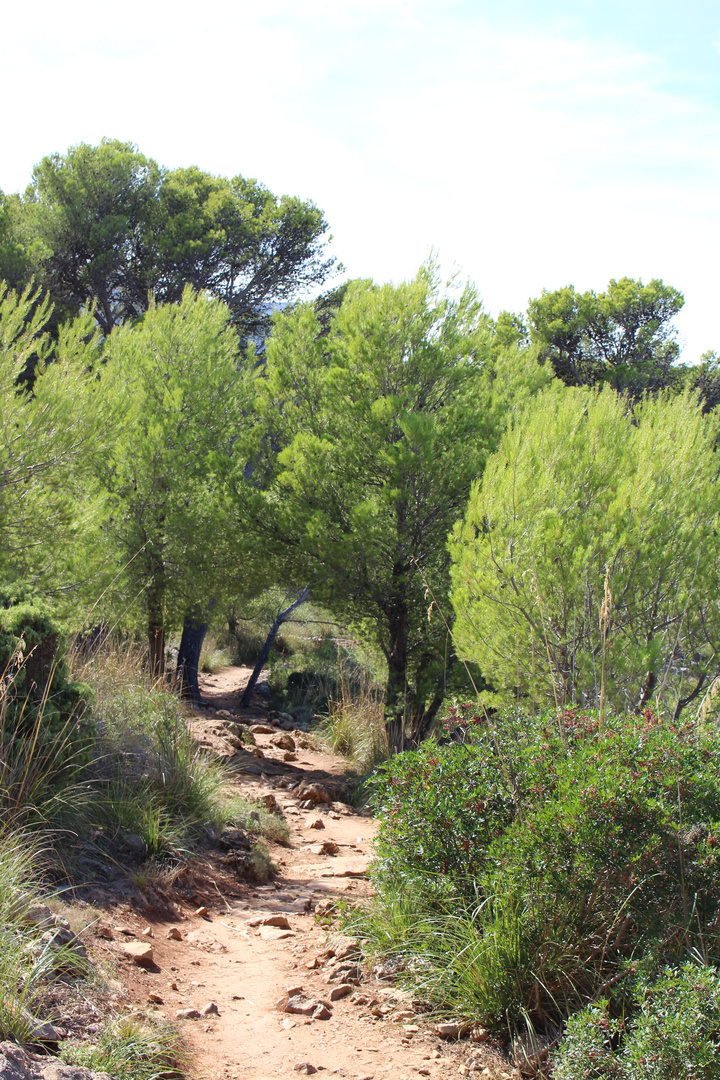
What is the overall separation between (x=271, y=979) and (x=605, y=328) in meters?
21.8

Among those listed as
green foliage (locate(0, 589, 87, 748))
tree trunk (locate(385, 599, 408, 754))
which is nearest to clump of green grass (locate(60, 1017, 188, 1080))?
green foliage (locate(0, 589, 87, 748))

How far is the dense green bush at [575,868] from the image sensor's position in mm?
3422

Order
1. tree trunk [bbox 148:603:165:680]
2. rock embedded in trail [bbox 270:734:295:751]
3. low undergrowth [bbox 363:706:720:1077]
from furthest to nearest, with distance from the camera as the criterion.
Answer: tree trunk [bbox 148:603:165:680] < rock embedded in trail [bbox 270:734:295:751] < low undergrowth [bbox 363:706:720:1077]

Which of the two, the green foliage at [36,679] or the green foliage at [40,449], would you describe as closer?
the green foliage at [36,679]

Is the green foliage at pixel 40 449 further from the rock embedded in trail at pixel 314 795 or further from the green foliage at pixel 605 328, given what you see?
the green foliage at pixel 605 328

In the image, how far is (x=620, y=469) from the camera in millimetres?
6844

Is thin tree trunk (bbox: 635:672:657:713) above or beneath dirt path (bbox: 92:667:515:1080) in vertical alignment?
above

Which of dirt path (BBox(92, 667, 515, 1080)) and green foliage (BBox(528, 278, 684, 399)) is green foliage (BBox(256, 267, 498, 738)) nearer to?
dirt path (BBox(92, 667, 515, 1080))

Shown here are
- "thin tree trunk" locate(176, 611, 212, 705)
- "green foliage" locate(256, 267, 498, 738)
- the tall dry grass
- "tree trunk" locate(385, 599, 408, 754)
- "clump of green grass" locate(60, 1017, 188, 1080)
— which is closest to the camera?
"clump of green grass" locate(60, 1017, 188, 1080)

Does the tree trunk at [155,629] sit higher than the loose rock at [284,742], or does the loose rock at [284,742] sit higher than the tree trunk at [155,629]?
the tree trunk at [155,629]

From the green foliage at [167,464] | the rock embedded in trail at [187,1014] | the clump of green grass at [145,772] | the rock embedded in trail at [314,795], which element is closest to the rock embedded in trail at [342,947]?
the rock embedded in trail at [187,1014]

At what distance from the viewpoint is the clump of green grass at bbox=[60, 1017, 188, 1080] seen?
2920 mm

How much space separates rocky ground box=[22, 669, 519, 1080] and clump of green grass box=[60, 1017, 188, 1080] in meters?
0.13

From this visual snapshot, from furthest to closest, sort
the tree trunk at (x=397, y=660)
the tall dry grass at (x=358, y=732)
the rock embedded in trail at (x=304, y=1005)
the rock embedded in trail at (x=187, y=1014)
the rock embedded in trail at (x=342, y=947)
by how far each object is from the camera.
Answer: the tree trunk at (x=397, y=660), the tall dry grass at (x=358, y=732), the rock embedded in trail at (x=342, y=947), the rock embedded in trail at (x=304, y=1005), the rock embedded in trail at (x=187, y=1014)
